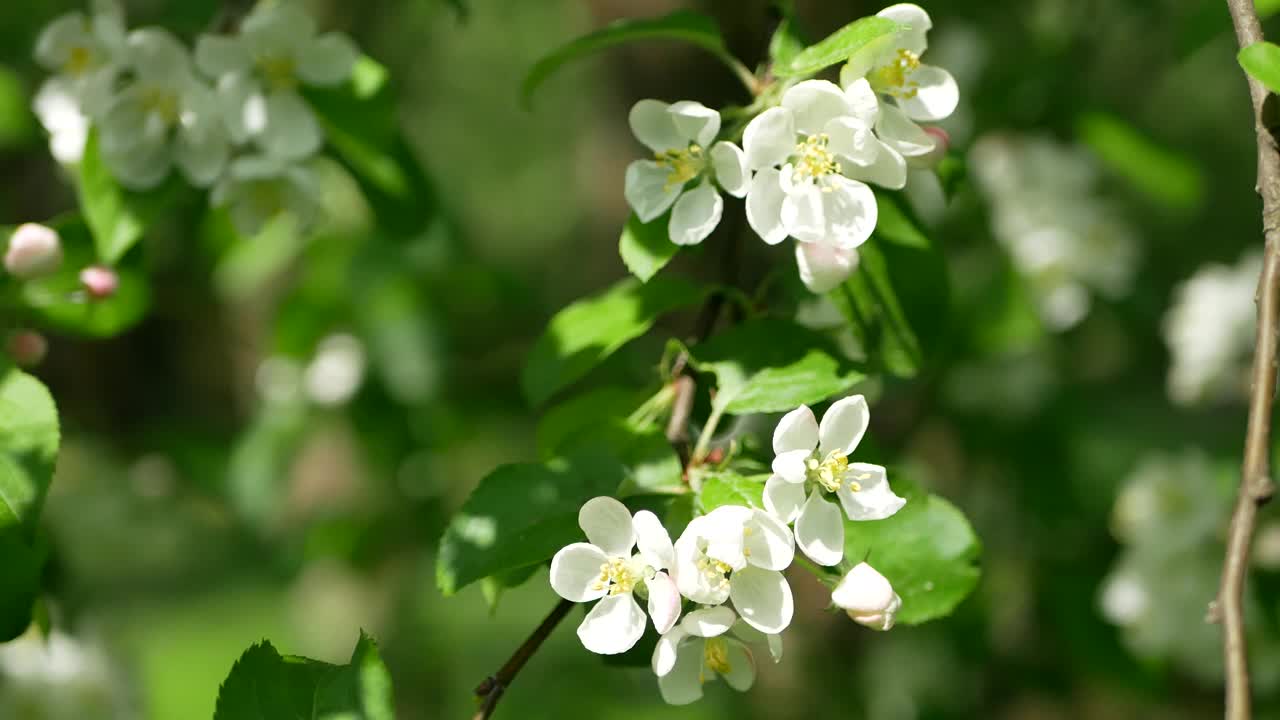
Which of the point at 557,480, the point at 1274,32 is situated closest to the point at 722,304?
the point at 557,480

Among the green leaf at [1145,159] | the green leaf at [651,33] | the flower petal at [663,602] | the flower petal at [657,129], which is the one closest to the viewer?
the flower petal at [663,602]

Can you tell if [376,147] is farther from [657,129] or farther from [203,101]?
[657,129]

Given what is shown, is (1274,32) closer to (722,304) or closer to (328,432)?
(722,304)

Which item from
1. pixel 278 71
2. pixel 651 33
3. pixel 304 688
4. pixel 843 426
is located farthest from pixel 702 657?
pixel 278 71

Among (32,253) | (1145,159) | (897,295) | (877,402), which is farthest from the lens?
(877,402)

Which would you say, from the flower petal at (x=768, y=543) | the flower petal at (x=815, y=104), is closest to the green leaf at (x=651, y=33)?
the flower petal at (x=815, y=104)

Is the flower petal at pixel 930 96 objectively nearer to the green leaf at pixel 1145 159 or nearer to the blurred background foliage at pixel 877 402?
the blurred background foliage at pixel 877 402
